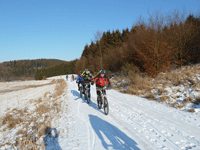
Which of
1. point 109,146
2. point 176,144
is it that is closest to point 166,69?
point 176,144

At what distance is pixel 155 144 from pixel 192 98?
5.00 metres

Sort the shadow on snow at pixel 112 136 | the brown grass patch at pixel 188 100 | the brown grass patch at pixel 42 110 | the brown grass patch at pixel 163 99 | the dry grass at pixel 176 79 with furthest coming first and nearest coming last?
the dry grass at pixel 176 79 < the brown grass patch at pixel 163 99 < the brown grass patch at pixel 42 110 < the brown grass patch at pixel 188 100 < the shadow on snow at pixel 112 136

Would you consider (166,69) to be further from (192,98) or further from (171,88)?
(192,98)

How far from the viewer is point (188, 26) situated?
1212 cm

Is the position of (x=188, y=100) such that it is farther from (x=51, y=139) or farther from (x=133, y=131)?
(x=51, y=139)

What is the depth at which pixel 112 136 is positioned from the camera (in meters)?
3.89

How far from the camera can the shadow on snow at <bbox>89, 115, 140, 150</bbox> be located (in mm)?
3409

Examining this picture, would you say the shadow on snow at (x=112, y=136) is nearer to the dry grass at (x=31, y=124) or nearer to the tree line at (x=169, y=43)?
the dry grass at (x=31, y=124)

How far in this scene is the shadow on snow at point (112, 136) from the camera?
3409 mm

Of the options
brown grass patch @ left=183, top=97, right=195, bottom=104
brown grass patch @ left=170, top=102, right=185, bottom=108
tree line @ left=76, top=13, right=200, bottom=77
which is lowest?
brown grass patch @ left=170, top=102, right=185, bottom=108

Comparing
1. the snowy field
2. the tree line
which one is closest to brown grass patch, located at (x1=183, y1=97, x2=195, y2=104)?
the snowy field

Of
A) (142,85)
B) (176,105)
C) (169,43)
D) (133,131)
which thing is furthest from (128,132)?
(169,43)

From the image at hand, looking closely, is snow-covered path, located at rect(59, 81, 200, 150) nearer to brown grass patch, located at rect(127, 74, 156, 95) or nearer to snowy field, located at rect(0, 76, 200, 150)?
snowy field, located at rect(0, 76, 200, 150)

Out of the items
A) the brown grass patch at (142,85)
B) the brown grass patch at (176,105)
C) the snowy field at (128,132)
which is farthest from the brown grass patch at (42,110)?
the brown grass patch at (176,105)
